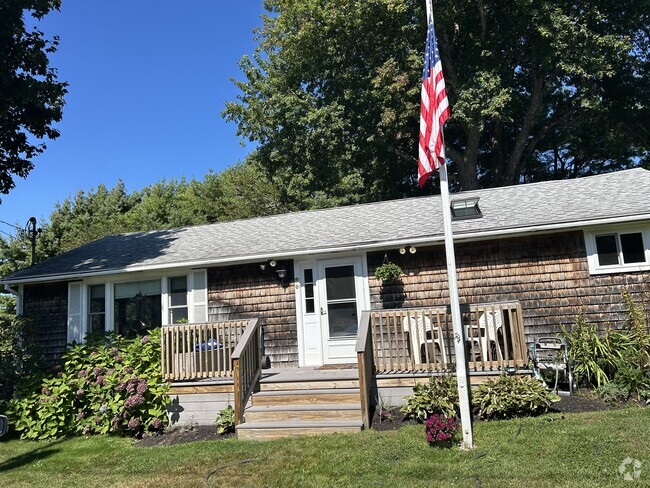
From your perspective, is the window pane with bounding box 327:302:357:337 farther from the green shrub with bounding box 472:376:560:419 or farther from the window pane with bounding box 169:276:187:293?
the window pane with bounding box 169:276:187:293

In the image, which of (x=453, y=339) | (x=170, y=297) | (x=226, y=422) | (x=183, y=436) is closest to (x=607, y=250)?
(x=453, y=339)

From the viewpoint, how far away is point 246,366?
282 inches

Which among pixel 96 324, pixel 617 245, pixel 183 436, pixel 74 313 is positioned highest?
pixel 617 245

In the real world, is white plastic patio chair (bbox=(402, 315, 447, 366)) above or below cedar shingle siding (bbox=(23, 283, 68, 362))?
below

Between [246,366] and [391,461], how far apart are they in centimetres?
294

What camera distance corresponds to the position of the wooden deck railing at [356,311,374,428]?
6.37 m

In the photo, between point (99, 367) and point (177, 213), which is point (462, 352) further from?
point (177, 213)

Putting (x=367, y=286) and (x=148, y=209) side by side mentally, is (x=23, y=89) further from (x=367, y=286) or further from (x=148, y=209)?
(x=148, y=209)

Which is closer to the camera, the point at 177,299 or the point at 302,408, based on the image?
the point at 302,408

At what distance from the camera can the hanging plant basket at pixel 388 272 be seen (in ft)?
27.5

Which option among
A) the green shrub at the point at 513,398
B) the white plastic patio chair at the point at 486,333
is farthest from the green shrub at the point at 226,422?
the white plastic patio chair at the point at 486,333

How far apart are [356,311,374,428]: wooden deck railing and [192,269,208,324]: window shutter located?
3811mm

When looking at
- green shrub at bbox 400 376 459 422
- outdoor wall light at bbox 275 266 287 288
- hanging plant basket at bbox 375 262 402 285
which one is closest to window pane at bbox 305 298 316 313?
outdoor wall light at bbox 275 266 287 288

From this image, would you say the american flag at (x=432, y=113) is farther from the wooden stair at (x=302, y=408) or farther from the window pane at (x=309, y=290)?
the window pane at (x=309, y=290)
